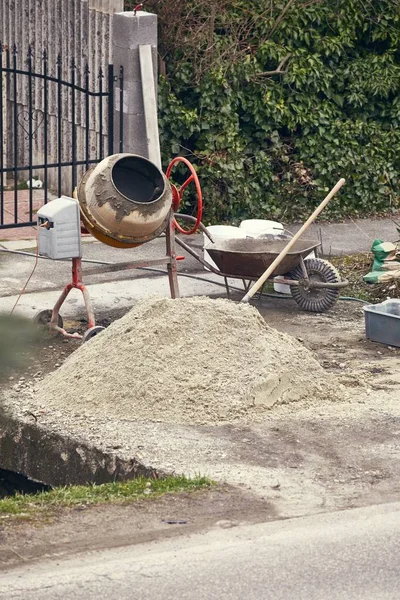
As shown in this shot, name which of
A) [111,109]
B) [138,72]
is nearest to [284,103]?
[138,72]

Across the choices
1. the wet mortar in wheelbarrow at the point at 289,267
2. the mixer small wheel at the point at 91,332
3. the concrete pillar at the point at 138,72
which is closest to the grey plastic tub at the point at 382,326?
the wet mortar in wheelbarrow at the point at 289,267

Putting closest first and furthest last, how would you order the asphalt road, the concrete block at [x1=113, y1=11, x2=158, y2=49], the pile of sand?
the asphalt road → the pile of sand → the concrete block at [x1=113, y1=11, x2=158, y2=49]

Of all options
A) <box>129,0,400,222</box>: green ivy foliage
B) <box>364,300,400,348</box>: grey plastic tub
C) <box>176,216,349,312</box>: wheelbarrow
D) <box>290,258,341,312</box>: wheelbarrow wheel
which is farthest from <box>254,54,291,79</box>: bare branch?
<box>364,300,400,348</box>: grey plastic tub

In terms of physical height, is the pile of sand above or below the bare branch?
below

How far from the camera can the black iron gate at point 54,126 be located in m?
12.1

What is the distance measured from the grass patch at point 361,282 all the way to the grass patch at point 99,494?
4.58m

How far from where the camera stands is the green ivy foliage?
13258mm

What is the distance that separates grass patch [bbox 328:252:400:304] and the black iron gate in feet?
8.96

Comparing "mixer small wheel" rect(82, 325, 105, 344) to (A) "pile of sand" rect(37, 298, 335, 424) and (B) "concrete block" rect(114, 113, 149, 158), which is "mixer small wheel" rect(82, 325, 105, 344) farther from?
(B) "concrete block" rect(114, 113, 149, 158)

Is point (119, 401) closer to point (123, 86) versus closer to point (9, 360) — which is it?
point (9, 360)

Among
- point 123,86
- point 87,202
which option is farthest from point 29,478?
point 123,86

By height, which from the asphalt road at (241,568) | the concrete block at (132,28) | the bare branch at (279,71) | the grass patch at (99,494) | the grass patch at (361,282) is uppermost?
the concrete block at (132,28)

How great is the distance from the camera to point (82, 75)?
529 inches

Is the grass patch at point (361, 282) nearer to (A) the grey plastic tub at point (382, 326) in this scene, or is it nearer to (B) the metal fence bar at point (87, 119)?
(A) the grey plastic tub at point (382, 326)
